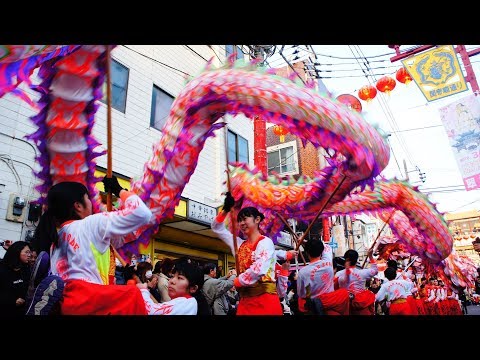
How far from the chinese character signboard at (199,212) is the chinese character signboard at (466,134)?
410 cm

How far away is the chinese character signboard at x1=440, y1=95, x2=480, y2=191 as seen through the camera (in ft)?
20.3

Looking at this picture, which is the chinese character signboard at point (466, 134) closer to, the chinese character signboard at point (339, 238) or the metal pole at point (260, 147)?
the metal pole at point (260, 147)

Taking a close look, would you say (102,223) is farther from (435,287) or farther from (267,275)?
(435,287)

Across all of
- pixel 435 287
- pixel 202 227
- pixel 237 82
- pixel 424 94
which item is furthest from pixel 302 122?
pixel 435 287

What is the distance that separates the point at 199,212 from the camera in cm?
662

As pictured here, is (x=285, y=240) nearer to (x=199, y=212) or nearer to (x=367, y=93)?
(x=199, y=212)

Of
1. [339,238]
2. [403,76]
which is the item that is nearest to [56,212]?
[403,76]

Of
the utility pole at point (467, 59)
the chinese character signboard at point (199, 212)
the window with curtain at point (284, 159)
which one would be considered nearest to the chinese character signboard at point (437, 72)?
the utility pole at point (467, 59)

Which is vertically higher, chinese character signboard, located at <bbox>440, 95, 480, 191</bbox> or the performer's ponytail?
chinese character signboard, located at <bbox>440, 95, 480, 191</bbox>

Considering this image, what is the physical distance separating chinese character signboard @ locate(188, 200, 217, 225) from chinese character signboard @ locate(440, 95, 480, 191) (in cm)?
410

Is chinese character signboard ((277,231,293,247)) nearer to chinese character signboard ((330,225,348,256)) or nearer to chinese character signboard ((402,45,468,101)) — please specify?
chinese character signboard ((402,45,468,101))

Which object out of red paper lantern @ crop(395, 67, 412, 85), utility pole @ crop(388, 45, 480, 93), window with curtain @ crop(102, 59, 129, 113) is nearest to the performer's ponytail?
window with curtain @ crop(102, 59, 129, 113)

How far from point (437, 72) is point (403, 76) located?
3.78 ft
